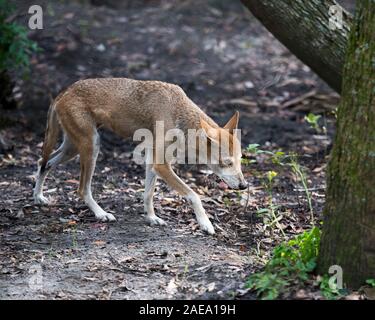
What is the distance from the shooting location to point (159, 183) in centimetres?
918

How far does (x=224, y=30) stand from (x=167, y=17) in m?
1.38

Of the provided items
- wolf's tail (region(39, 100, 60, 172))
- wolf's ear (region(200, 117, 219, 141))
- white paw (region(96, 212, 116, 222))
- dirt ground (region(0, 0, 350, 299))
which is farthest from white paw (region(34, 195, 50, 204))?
wolf's ear (region(200, 117, 219, 141))

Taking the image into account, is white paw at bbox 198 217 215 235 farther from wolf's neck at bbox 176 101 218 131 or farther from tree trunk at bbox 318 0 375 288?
tree trunk at bbox 318 0 375 288

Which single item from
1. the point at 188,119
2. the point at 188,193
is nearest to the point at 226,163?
the point at 188,193

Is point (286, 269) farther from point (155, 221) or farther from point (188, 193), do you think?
point (155, 221)

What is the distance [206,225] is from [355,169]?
2.50 m

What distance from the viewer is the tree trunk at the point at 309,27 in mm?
8508

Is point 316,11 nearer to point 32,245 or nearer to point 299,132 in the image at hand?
point 299,132

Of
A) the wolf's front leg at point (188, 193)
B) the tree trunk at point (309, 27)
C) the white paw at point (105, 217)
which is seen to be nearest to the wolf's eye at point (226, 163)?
the wolf's front leg at point (188, 193)

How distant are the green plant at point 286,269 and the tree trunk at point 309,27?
3.47 meters

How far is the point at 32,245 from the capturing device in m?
6.93

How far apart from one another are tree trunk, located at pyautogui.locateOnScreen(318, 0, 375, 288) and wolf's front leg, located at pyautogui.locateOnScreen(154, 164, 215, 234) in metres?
2.13

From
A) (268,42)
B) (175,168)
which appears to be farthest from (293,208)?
(268,42)

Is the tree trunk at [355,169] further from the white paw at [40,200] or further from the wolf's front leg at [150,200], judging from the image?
the white paw at [40,200]
